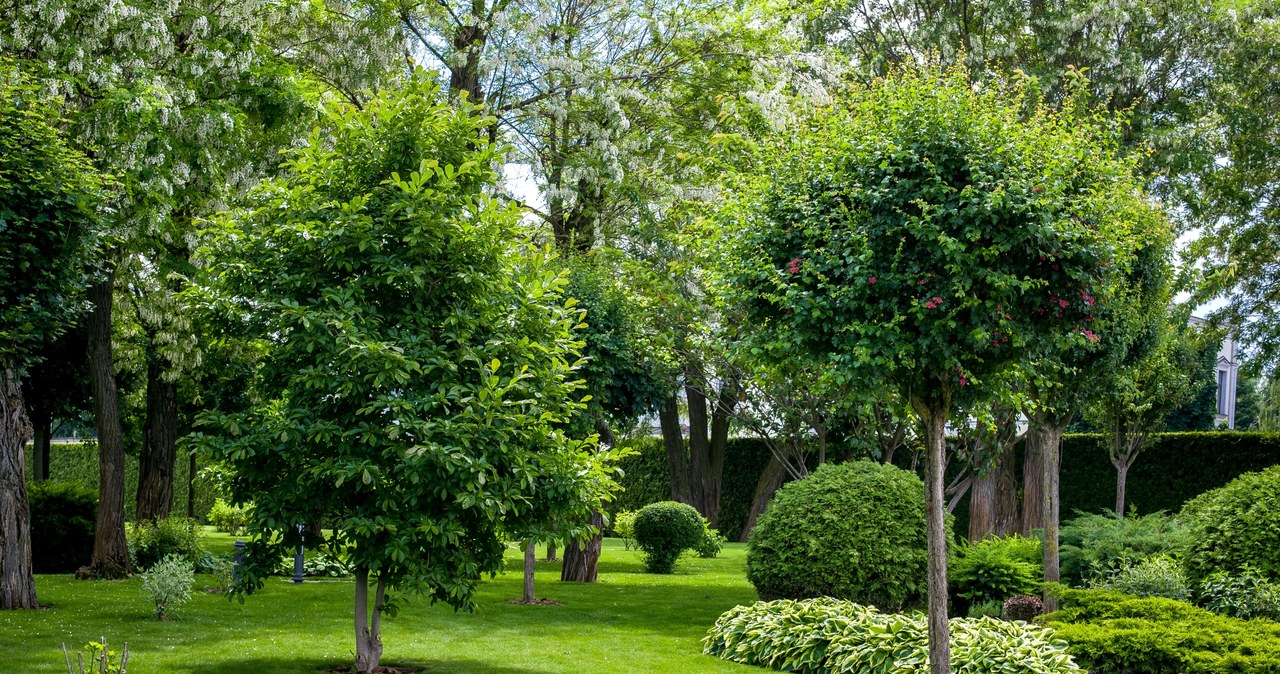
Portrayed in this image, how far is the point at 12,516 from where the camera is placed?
37.1 feet

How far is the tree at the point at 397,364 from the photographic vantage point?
7375 millimetres

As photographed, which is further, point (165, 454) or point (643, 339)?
point (165, 454)

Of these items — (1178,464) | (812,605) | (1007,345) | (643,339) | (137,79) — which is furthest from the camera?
(1178,464)

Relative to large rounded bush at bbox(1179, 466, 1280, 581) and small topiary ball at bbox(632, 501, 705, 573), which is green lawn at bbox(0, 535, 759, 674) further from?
large rounded bush at bbox(1179, 466, 1280, 581)

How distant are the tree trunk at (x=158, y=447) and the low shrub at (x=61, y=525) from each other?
2.84ft

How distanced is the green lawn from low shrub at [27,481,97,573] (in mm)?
1478

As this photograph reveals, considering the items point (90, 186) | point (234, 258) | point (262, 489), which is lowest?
point (262, 489)

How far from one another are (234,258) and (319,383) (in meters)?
1.33

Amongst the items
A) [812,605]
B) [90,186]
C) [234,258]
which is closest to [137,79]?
[90,186]

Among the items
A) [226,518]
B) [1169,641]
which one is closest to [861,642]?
[1169,641]

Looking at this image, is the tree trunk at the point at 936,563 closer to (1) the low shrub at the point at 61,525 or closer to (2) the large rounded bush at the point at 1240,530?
(2) the large rounded bush at the point at 1240,530

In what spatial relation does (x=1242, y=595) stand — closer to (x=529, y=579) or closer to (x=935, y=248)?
(x=935, y=248)

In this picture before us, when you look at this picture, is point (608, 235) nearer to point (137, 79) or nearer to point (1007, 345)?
point (137, 79)

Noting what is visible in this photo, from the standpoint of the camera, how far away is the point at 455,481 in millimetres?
7309
